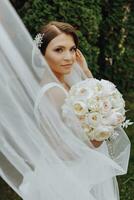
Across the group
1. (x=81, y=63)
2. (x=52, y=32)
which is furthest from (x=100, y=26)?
(x=52, y=32)

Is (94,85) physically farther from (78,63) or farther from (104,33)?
(104,33)

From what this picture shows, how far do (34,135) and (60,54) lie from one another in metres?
0.68

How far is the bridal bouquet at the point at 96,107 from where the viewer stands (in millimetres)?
2217

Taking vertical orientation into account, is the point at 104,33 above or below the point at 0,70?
below

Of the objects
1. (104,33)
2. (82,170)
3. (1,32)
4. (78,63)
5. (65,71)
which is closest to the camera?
(1,32)

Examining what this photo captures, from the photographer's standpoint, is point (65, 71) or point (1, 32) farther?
point (65, 71)

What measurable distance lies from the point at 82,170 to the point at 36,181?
20 centimetres

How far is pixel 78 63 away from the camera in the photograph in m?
2.85

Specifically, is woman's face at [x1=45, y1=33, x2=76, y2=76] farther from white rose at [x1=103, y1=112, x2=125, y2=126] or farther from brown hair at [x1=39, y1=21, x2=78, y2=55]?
white rose at [x1=103, y1=112, x2=125, y2=126]

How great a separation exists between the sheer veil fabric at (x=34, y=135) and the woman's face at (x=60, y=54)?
0.39 m

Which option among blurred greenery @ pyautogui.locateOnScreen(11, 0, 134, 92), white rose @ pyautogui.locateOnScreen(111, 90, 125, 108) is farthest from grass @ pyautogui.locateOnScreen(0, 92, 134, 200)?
white rose @ pyautogui.locateOnScreen(111, 90, 125, 108)

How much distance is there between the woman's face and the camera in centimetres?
249

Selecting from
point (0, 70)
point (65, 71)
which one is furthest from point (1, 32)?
point (65, 71)

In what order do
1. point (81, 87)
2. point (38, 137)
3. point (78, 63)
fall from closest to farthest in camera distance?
point (38, 137)
point (81, 87)
point (78, 63)
